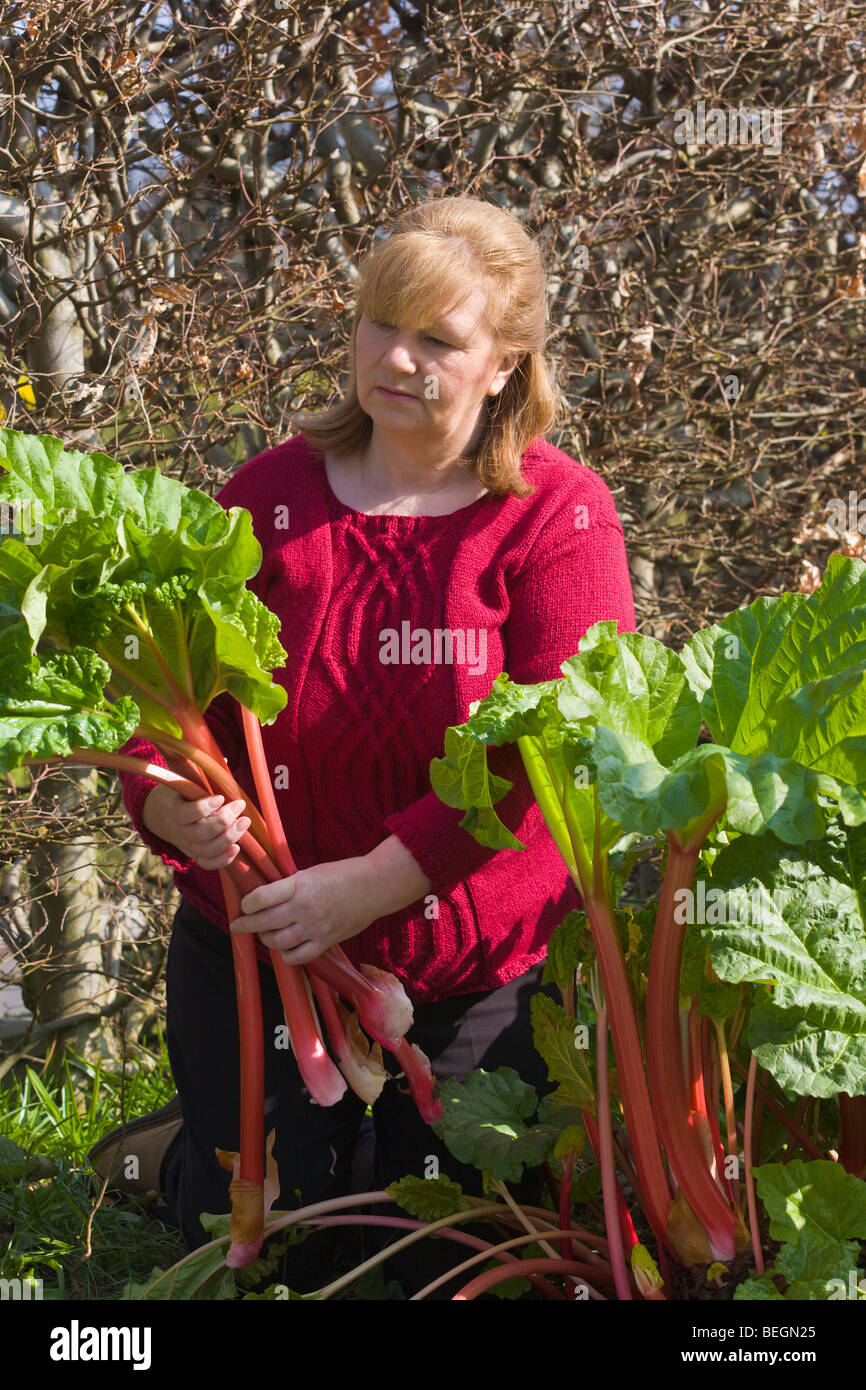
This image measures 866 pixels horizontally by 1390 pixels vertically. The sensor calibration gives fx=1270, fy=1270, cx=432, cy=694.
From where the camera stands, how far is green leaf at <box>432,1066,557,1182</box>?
173 cm

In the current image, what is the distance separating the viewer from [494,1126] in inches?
69.0

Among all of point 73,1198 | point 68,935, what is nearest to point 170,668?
point 73,1198

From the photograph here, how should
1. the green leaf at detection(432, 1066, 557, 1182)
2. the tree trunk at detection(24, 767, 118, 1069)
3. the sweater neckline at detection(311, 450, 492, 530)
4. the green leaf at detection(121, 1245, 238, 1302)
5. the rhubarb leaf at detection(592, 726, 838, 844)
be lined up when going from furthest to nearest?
1. the tree trunk at detection(24, 767, 118, 1069)
2. the sweater neckline at detection(311, 450, 492, 530)
3. the green leaf at detection(432, 1066, 557, 1182)
4. the green leaf at detection(121, 1245, 238, 1302)
5. the rhubarb leaf at detection(592, 726, 838, 844)

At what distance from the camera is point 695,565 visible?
159 inches

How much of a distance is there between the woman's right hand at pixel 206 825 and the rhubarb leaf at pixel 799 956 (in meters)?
0.61

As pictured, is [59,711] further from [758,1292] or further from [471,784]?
[758,1292]

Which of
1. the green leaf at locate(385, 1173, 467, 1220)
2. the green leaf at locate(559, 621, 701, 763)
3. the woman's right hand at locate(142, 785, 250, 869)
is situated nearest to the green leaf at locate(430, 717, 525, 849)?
the green leaf at locate(559, 621, 701, 763)

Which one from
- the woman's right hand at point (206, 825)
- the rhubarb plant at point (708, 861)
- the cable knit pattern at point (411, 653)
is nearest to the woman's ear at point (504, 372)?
the cable knit pattern at point (411, 653)

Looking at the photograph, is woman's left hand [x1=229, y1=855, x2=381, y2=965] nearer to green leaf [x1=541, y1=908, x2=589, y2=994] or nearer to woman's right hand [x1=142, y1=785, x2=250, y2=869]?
woman's right hand [x1=142, y1=785, x2=250, y2=869]

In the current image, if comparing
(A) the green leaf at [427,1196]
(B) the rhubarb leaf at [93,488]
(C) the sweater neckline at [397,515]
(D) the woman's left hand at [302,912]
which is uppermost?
(C) the sweater neckline at [397,515]

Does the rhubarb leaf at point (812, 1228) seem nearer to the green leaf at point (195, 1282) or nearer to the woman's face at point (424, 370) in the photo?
the green leaf at point (195, 1282)

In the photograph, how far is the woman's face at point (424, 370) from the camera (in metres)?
1.91

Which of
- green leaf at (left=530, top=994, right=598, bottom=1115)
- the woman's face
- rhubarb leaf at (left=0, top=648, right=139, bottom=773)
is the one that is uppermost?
the woman's face

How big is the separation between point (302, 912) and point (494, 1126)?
0.41 metres
